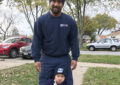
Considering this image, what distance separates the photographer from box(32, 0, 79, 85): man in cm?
239

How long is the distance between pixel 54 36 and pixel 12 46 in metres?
10.4

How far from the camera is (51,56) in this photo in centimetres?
250

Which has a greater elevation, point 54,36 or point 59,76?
point 54,36

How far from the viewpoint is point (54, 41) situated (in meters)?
2.41

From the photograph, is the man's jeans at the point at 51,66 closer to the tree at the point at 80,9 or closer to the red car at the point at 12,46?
the red car at the point at 12,46

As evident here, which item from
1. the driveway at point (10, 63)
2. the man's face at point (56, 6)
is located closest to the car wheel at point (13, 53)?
the driveway at point (10, 63)

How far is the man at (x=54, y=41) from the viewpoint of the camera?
94.2 inches

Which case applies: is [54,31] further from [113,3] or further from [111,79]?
[113,3]

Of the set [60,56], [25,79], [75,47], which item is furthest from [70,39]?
[25,79]

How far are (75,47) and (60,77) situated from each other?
1.72 feet

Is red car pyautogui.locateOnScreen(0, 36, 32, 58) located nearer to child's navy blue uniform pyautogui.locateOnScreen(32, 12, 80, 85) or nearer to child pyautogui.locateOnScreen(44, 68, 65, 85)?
child's navy blue uniform pyautogui.locateOnScreen(32, 12, 80, 85)

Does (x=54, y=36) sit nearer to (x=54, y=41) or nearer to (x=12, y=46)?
(x=54, y=41)

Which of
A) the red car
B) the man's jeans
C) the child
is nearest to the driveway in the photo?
the red car

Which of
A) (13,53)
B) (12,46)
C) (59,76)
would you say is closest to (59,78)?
(59,76)
